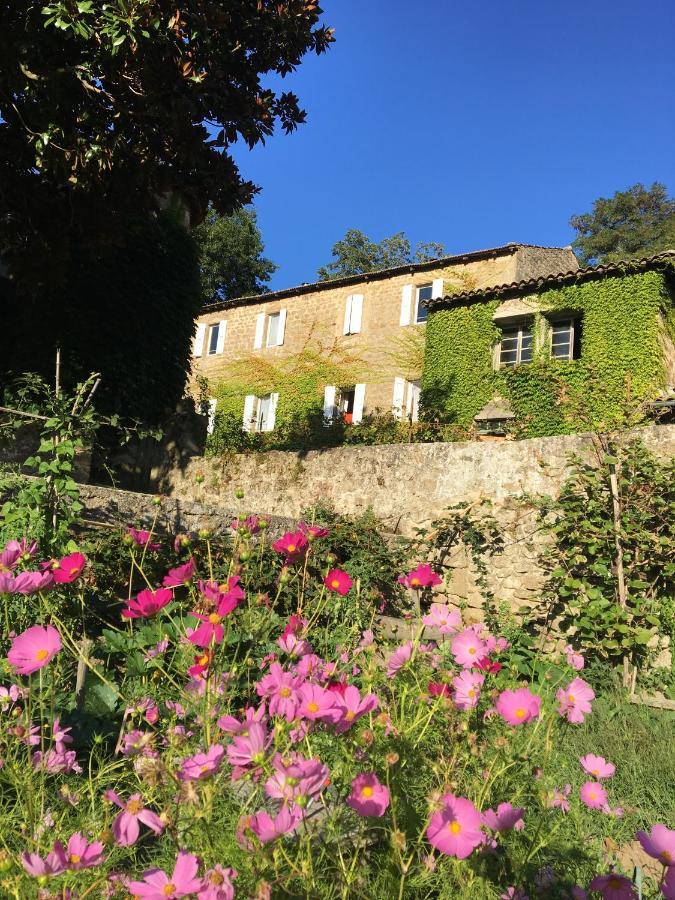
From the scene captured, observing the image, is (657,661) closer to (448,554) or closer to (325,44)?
(448,554)

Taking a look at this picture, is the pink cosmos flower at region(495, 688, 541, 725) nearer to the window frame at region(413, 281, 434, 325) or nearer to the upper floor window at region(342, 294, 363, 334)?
the window frame at region(413, 281, 434, 325)

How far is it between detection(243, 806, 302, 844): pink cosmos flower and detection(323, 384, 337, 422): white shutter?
15990 mm

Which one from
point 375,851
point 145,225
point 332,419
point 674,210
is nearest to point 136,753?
point 375,851

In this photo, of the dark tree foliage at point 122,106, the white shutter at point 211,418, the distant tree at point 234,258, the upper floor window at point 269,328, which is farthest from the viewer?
the distant tree at point 234,258

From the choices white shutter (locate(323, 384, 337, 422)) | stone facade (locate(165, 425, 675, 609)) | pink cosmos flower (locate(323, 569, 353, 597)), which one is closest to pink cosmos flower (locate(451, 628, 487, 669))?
pink cosmos flower (locate(323, 569, 353, 597))

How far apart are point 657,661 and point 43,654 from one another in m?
5.38

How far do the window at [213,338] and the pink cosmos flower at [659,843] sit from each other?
20035 mm

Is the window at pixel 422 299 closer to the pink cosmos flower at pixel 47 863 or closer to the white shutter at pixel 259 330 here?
the white shutter at pixel 259 330

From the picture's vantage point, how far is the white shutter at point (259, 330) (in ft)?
62.5

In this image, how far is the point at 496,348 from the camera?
13812 mm

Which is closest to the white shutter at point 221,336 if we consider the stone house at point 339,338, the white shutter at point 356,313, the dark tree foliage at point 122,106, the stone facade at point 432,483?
the stone house at point 339,338

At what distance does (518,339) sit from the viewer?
13.7m

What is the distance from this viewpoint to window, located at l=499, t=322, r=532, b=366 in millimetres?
13500

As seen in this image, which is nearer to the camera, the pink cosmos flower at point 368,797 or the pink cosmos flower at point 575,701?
the pink cosmos flower at point 368,797
